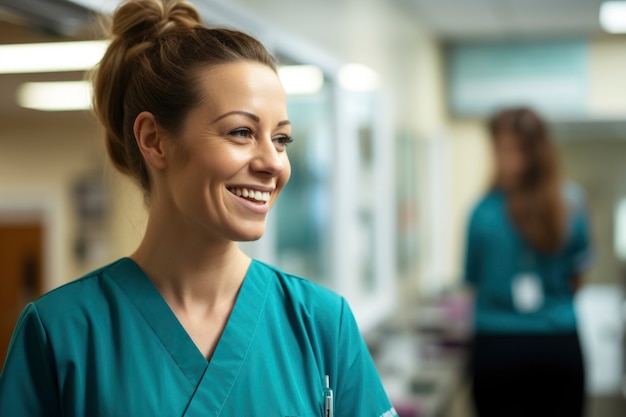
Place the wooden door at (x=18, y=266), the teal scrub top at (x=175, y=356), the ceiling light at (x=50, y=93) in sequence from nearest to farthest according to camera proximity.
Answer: the teal scrub top at (x=175, y=356) → the ceiling light at (x=50, y=93) → the wooden door at (x=18, y=266)

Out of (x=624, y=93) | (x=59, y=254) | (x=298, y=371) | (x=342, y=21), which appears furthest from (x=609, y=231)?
(x=298, y=371)

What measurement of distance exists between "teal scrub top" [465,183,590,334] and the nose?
1.84m

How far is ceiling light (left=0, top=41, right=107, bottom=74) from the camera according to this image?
2312 mm

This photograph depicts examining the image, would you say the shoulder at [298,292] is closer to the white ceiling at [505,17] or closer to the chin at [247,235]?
the chin at [247,235]

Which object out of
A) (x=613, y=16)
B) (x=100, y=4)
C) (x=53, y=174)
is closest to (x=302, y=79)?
(x=100, y=4)

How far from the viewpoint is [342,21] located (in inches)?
142

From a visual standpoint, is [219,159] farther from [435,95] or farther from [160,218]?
[435,95]

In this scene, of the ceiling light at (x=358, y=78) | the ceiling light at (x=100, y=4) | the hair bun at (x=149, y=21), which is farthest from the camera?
the ceiling light at (x=358, y=78)

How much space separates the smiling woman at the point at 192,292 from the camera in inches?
39.3

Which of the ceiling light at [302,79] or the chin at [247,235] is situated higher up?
the ceiling light at [302,79]

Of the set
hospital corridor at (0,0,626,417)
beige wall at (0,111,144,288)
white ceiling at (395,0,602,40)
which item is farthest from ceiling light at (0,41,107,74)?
white ceiling at (395,0,602,40)

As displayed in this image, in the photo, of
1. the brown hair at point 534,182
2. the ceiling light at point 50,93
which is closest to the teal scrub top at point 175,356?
the brown hair at point 534,182

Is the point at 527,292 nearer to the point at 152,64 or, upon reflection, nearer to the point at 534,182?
the point at 534,182

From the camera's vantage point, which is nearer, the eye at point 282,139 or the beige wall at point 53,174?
the eye at point 282,139
